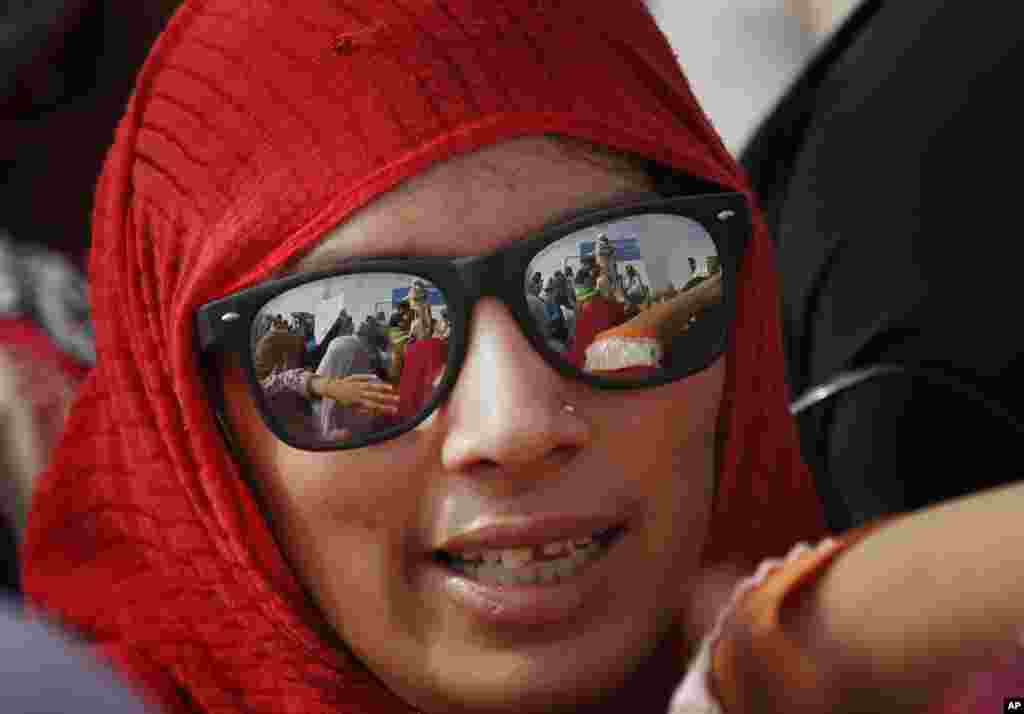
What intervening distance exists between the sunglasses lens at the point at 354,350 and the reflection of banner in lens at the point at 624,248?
0.15 m

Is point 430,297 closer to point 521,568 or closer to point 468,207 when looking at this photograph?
point 468,207

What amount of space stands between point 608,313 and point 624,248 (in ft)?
0.21

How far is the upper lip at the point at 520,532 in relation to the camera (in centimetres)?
127

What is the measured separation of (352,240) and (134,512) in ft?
1.64

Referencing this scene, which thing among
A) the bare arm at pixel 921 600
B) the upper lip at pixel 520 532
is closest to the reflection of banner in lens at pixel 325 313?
the upper lip at pixel 520 532

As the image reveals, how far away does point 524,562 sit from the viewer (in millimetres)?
1314

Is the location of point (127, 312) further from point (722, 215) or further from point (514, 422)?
point (722, 215)

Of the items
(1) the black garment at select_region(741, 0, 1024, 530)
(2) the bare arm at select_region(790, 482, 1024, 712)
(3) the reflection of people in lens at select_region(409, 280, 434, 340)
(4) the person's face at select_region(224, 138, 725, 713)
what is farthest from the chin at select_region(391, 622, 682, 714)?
(1) the black garment at select_region(741, 0, 1024, 530)

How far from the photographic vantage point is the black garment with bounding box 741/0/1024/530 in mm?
1864

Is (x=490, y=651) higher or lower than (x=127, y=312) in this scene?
lower

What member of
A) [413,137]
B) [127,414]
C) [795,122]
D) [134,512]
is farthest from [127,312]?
[795,122]

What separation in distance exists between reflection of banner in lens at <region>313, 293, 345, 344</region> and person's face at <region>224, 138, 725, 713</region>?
0.05 meters

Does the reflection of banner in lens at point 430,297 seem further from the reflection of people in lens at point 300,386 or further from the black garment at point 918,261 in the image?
the black garment at point 918,261

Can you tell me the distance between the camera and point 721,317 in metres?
1.36
